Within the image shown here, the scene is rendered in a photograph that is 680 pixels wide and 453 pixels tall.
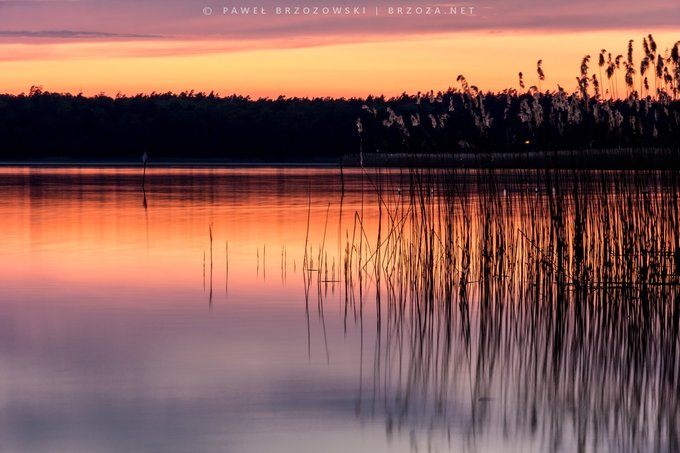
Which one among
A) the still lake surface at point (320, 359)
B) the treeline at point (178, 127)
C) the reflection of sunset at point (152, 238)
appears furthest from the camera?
the treeline at point (178, 127)

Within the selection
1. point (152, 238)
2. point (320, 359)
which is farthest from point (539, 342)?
point (152, 238)

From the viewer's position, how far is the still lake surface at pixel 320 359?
5484mm

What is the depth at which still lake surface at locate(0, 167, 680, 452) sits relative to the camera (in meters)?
5.48

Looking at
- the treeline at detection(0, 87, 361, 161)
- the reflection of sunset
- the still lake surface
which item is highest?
the treeline at detection(0, 87, 361, 161)

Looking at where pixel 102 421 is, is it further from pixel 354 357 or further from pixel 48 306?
pixel 48 306

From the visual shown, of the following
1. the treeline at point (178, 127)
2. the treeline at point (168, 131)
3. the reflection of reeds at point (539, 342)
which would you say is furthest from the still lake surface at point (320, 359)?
the treeline at point (168, 131)

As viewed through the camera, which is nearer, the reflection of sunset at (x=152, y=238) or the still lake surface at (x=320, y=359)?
the still lake surface at (x=320, y=359)

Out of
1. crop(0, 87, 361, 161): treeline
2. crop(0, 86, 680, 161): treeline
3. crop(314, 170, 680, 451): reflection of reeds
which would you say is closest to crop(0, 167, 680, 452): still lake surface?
crop(314, 170, 680, 451): reflection of reeds

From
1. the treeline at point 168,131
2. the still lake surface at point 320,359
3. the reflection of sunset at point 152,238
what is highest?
the treeline at point 168,131

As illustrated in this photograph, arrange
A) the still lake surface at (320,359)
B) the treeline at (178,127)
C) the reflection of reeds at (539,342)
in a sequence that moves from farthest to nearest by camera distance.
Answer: the treeline at (178,127) → the reflection of reeds at (539,342) → the still lake surface at (320,359)

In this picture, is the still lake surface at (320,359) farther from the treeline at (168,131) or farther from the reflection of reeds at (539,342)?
the treeline at (168,131)

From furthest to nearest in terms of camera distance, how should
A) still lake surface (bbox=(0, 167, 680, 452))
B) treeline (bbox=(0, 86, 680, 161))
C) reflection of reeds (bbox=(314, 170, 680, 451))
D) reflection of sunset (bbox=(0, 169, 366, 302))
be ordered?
1. treeline (bbox=(0, 86, 680, 161))
2. reflection of sunset (bbox=(0, 169, 366, 302))
3. reflection of reeds (bbox=(314, 170, 680, 451))
4. still lake surface (bbox=(0, 167, 680, 452))

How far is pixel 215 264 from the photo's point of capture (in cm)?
1327

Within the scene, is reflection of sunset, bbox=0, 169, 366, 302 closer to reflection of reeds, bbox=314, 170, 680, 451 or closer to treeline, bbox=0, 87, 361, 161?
reflection of reeds, bbox=314, 170, 680, 451
